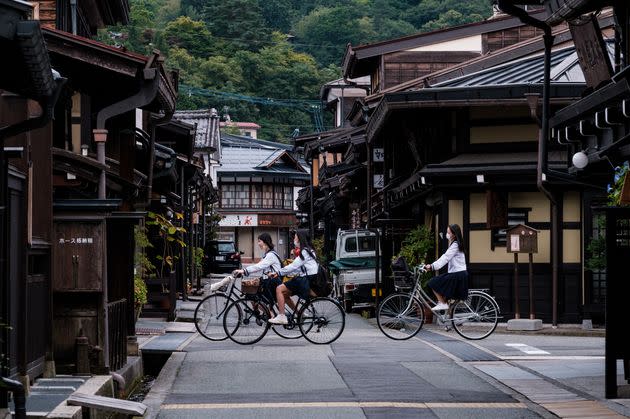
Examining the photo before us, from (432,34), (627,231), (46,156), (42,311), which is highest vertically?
(432,34)

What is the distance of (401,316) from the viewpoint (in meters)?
19.8

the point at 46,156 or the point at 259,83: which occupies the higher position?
the point at 259,83

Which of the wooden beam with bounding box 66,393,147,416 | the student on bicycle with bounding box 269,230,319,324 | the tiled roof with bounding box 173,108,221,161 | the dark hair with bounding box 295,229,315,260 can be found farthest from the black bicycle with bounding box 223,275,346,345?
the tiled roof with bounding box 173,108,221,161

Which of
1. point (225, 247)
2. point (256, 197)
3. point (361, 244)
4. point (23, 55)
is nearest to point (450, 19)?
point (256, 197)

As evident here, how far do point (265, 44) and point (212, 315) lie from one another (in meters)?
73.5

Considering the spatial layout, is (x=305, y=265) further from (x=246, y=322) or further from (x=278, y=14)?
(x=278, y=14)

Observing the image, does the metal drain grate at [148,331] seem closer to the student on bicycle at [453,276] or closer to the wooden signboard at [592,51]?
the student on bicycle at [453,276]

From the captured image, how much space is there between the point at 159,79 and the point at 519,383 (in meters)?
7.90

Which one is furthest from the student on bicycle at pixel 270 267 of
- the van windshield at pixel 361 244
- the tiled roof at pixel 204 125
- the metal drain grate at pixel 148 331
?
the tiled roof at pixel 204 125

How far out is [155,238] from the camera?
29.2 m

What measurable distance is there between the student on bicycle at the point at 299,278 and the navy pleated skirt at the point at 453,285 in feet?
7.24

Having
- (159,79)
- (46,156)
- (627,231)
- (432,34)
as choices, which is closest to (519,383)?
(627,231)

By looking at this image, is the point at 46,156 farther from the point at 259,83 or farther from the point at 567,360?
the point at 259,83

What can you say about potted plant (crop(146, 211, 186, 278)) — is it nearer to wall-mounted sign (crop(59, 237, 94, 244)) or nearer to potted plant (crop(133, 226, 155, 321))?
potted plant (crop(133, 226, 155, 321))
